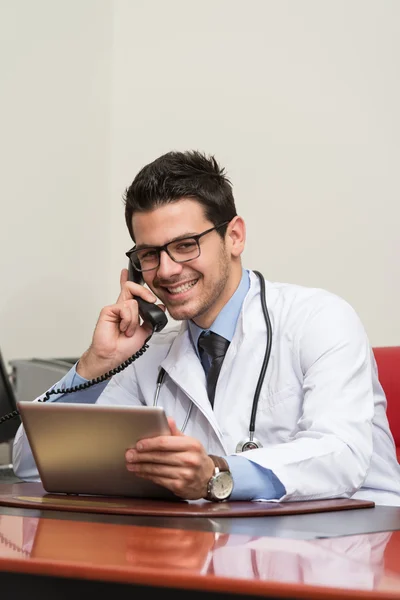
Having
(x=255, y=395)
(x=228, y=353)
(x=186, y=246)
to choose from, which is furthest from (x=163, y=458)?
(x=186, y=246)

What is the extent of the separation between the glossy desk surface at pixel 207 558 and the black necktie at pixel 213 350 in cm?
90

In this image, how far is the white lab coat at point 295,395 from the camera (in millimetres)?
1560

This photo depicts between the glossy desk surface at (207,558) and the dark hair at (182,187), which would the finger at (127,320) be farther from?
the glossy desk surface at (207,558)

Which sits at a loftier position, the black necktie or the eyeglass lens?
the eyeglass lens

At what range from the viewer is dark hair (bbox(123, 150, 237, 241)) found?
206 cm

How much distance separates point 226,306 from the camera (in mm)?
2131

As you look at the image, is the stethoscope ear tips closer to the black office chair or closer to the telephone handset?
the telephone handset

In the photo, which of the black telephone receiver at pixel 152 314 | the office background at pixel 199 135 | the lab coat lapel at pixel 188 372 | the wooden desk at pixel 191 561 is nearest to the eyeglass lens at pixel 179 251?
the black telephone receiver at pixel 152 314

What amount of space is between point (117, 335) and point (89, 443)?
0.71 metres

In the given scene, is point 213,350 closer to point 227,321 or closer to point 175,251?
point 227,321

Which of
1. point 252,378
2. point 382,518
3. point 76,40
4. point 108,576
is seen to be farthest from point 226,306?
point 76,40

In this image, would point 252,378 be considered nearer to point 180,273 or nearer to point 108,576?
point 180,273

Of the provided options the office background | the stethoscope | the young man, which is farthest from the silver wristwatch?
A: the office background

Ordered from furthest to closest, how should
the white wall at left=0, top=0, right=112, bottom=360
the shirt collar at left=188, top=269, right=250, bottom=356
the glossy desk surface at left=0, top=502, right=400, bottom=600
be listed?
the white wall at left=0, top=0, right=112, bottom=360 < the shirt collar at left=188, top=269, right=250, bottom=356 < the glossy desk surface at left=0, top=502, right=400, bottom=600
